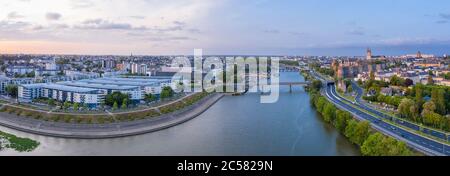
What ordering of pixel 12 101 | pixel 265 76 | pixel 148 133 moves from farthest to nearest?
pixel 265 76 → pixel 12 101 → pixel 148 133

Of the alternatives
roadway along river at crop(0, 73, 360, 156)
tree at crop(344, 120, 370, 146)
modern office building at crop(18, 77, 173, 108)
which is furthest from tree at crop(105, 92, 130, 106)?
tree at crop(344, 120, 370, 146)

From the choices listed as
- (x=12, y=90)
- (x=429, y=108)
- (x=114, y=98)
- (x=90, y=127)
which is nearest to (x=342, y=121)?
(x=429, y=108)

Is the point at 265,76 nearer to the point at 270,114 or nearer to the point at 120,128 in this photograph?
the point at 270,114

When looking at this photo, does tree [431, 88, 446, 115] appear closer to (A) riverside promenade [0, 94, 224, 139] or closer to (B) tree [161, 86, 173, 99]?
(A) riverside promenade [0, 94, 224, 139]

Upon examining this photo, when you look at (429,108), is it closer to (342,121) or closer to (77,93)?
(342,121)

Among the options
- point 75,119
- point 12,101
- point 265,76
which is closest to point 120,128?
point 75,119

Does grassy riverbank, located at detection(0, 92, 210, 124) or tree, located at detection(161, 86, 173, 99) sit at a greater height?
tree, located at detection(161, 86, 173, 99)
